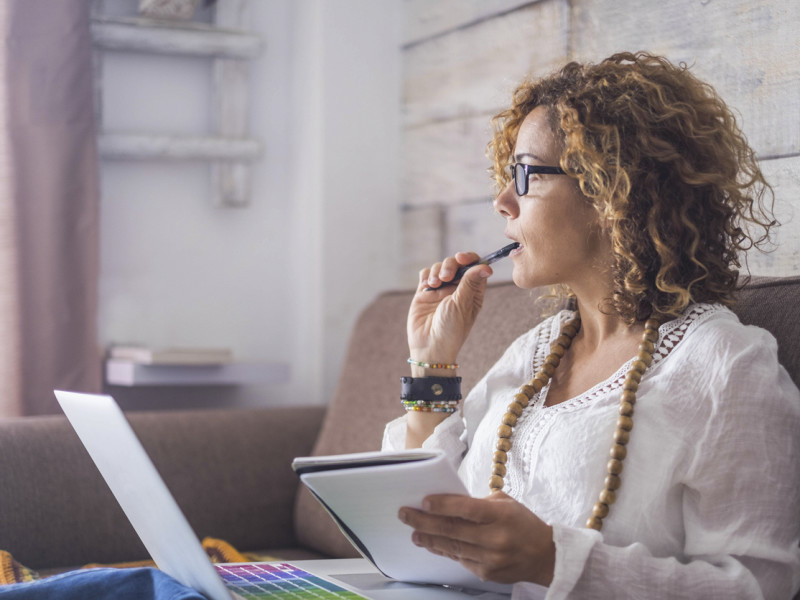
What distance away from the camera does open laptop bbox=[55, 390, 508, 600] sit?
879 millimetres

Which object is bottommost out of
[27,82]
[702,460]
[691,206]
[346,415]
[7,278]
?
[346,415]

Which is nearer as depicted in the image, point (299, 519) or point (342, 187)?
point (299, 519)

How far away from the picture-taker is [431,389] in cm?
134

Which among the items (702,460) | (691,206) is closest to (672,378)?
(702,460)

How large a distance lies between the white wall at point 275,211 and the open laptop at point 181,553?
131 centimetres

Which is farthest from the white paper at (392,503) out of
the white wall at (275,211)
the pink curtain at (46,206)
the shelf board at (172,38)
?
the shelf board at (172,38)

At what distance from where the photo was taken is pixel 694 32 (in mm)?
1579

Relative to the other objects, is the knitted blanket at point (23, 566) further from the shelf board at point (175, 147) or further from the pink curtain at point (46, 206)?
the shelf board at point (175, 147)

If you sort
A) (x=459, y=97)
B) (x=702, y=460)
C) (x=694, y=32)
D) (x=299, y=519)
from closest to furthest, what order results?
(x=702, y=460), (x=694, y=32), (x=299, y=519), (x=459, y=97)

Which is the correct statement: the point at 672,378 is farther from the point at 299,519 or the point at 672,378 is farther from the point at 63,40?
the point at 63,40

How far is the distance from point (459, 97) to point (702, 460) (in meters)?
1.42

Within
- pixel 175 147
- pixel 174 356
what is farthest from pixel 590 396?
pixel 175 147

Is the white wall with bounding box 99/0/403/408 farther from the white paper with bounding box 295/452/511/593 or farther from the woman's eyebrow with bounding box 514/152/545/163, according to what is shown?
the white paper with bounding box 295/452/511/593

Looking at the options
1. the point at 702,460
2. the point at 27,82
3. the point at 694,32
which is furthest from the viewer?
the point at 27,82
